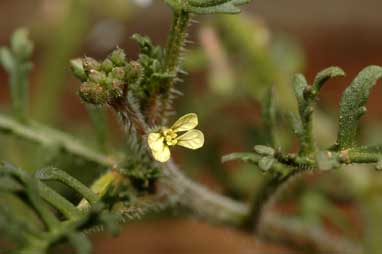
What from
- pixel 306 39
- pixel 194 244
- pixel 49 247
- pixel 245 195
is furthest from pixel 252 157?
pixel 306 39

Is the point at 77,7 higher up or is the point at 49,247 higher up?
the point at 77,7

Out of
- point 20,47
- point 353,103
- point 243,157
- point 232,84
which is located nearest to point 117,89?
point 243,157

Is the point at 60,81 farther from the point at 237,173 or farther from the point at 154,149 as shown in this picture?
the point at 154,149

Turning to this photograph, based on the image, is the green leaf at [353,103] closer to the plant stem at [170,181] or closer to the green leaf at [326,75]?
the green leaf at [326,75]

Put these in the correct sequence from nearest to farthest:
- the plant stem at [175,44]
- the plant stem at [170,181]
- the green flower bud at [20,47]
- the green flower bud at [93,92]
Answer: the green flower bud at [93,92] → the plant stem at [175,44] → the plant stem at [170,181] → the green flower bud at [20,47]

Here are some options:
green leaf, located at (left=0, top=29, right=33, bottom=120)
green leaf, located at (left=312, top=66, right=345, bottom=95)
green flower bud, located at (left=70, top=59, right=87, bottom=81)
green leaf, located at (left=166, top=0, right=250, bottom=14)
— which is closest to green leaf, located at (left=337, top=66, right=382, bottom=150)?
green leaf, located at (left=312, top=66, right=345, bottom=95)

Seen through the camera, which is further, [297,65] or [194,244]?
[194,244]

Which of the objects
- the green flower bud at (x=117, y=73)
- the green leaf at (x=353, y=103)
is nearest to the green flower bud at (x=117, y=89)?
the green flower bud at (x=117, y=73)

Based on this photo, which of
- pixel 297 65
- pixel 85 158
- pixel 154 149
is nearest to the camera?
pixel 154 149
